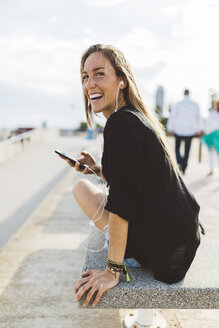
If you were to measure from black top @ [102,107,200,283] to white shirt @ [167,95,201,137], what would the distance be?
592 centimetres

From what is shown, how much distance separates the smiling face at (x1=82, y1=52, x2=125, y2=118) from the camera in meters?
1.83

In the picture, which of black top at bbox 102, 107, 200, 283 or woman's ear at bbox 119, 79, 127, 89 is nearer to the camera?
black top at bbox 102, 107, 200, 283

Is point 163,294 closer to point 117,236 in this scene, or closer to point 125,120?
point 117,236

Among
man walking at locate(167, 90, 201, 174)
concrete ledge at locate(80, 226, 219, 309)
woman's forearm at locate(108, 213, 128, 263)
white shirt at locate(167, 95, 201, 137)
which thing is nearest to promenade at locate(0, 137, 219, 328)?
concrete ledge at locate(80, 226, 219, 309)

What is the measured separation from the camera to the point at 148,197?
1.69 m

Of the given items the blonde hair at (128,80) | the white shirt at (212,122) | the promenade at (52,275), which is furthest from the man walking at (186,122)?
the blonde hair at (128,80)

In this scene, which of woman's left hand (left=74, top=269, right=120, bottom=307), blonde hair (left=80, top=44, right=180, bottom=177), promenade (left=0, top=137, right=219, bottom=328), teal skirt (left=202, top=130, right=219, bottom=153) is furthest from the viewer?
teal skirt (left=202, top=130, right=219, bottom=153)

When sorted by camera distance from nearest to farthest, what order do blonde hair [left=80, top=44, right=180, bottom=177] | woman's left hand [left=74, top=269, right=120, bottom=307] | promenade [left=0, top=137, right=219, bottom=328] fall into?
woman's left hand [left=74, top=269, right=120, bottom=307] → blonde hair [left=80, top=44, right=180, bottom=177] → promenade [left=0, top=137, right=219, bottom=328]

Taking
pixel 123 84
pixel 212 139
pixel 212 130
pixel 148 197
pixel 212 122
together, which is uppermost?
pixel 123 84

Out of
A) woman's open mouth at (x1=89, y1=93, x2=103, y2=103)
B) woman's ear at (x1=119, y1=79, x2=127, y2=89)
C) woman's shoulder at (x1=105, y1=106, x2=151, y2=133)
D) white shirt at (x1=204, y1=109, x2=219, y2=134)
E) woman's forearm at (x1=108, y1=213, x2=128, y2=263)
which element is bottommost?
white shirt at (x1=204, y1=109, x2=219, y2=134)

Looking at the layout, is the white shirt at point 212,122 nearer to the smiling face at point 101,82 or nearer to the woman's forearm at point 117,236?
the smiling face at point 101,82

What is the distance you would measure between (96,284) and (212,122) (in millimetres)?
6506

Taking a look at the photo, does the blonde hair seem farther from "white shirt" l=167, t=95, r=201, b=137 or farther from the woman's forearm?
"white shirt" l=167, t=95, r=201, b=137

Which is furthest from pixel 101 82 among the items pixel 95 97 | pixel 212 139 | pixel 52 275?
pixel 212 139
